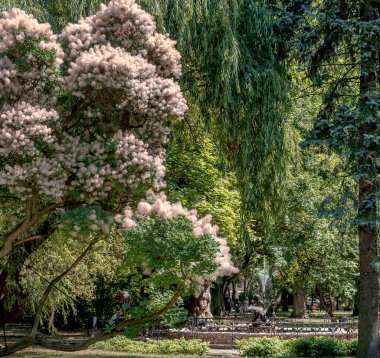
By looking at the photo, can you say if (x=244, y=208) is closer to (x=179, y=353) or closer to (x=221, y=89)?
(x=221, y=89)

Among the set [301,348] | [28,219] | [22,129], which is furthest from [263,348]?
[22,129]

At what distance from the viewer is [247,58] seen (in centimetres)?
1246

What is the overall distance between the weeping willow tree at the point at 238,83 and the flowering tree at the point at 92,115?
2.46m

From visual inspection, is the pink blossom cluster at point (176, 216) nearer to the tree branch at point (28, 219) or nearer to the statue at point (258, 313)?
the tree branch at point (28, 219)

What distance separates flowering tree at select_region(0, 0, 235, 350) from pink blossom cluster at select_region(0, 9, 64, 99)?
0.01 meters

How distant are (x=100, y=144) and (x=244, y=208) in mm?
4653

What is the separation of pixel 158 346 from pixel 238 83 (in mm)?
11183

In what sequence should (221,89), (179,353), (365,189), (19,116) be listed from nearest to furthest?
(19,116) → (221,89) → (365,189) → (179,353)

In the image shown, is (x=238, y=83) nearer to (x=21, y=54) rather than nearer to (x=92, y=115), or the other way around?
(x=92, y=115)

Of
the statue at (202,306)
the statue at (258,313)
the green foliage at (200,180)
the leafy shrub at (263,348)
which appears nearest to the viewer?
the green foliage at (200,180)

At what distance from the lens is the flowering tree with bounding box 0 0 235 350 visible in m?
8.46

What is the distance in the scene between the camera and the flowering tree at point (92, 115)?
27.8 feet

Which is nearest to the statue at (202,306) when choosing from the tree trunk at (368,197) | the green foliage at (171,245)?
the tree trunk at (368,197)

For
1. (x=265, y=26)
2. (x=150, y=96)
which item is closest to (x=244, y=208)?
(x=265, y=26)
